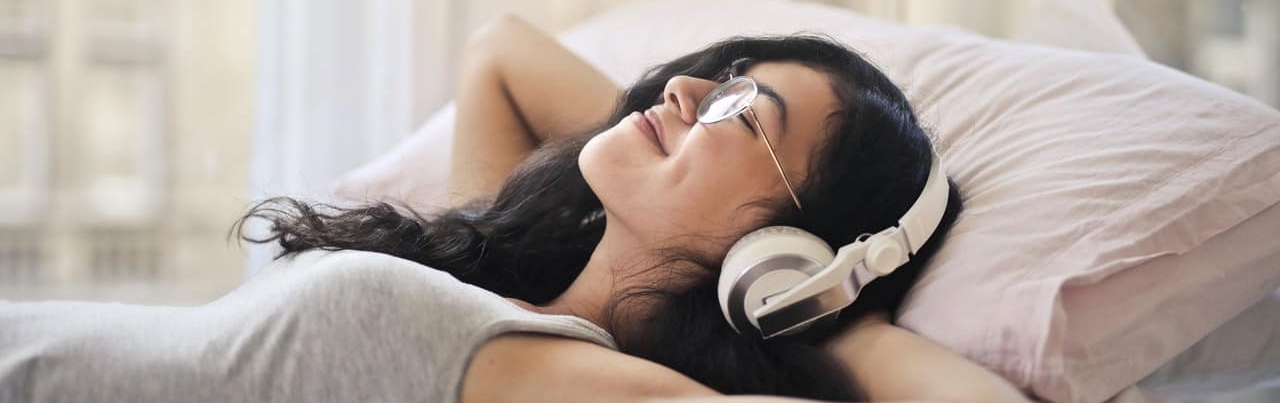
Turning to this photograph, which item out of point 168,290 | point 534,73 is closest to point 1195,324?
point 534,73

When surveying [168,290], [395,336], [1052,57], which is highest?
[1052,57]

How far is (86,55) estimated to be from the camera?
226cm

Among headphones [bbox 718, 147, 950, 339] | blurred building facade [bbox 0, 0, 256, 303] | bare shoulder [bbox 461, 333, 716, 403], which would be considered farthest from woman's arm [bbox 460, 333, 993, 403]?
blurred building facade [bbox 0, 0, 256, 303]

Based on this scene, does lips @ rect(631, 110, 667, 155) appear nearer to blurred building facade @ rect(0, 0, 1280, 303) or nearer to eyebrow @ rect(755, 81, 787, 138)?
eyebrow @ rect(755, 81, 787, 138)

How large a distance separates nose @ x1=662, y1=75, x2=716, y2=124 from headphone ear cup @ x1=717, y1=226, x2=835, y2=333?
0.59 ft

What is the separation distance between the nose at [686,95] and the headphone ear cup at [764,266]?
181mm

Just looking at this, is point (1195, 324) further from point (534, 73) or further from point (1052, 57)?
point (534, 73)

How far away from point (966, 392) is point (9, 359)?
678 millimetres

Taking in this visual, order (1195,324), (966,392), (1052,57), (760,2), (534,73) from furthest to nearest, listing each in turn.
A: (760,2)
(534,73)
(1052,57)
(1195,324)
(966,392)

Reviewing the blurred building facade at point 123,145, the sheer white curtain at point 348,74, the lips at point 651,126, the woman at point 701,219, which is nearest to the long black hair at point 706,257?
the woman at point 701,219

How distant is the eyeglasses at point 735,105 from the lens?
3.36ft

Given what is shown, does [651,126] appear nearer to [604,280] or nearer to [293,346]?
[604,280]

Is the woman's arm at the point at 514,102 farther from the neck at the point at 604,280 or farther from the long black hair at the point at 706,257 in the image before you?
the neck at the point at 604,280

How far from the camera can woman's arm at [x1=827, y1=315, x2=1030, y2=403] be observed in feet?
2.71
